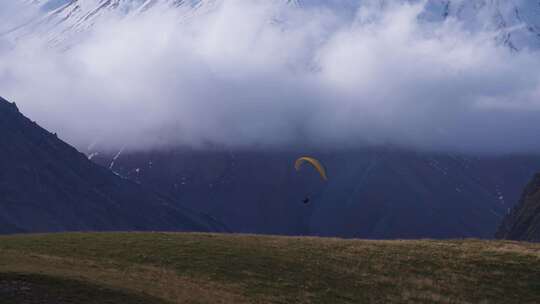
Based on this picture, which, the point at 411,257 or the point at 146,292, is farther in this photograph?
the point at 411,257

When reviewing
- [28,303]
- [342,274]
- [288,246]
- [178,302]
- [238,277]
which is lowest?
[28,303]

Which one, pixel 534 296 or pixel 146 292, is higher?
pixel 534 296

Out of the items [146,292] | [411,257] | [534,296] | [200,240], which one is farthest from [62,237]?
[534,296]

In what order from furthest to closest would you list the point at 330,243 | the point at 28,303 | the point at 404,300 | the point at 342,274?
the point at 330,243
the point at 342,274
the point at 404,300
the point at 28,303

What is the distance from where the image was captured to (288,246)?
66.6 metres

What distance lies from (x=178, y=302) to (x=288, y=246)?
21.3 metres

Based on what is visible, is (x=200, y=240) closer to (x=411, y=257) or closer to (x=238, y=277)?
(x=238, y=277)

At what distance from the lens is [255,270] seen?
189ft

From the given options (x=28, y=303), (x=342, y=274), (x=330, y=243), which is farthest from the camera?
(x=330, y=243)

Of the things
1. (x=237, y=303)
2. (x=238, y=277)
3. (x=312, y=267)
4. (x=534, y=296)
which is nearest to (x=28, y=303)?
(x=237, y=303)

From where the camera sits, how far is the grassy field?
155 ft

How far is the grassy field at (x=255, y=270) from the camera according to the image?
47.1 metres

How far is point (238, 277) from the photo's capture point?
5562 centimetres

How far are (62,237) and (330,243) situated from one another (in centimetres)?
2128
